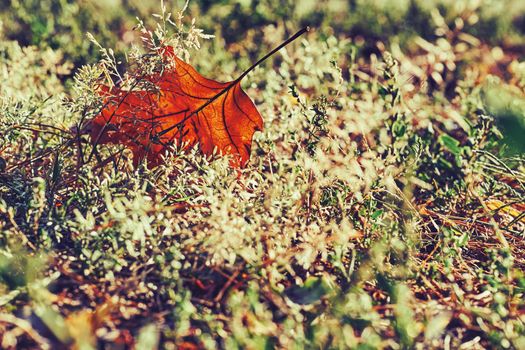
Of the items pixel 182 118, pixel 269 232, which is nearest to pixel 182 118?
pixel 182 118

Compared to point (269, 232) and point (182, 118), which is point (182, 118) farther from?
point (269, 232)

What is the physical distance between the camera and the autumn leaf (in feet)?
5.99

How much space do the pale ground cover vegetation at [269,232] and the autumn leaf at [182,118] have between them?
0.05 meters

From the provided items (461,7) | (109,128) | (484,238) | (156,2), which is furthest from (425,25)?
(109,128)

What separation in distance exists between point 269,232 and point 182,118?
506 millimetres

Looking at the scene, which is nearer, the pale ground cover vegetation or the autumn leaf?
the pale ground cover vegetation

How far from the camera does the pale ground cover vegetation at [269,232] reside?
4.58ft

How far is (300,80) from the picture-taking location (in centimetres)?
259

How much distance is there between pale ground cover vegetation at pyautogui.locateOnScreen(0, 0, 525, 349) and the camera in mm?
1396

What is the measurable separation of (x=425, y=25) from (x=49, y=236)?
8.85 feet

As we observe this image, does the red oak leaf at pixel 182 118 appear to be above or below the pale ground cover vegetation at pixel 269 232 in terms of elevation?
above

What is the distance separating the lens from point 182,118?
6.21ft

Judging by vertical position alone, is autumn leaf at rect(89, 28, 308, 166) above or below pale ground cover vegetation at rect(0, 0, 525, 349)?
above

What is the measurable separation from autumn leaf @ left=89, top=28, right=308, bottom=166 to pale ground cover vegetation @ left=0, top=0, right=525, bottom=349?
5 centimetres
